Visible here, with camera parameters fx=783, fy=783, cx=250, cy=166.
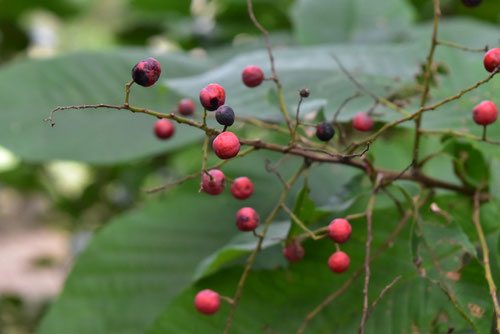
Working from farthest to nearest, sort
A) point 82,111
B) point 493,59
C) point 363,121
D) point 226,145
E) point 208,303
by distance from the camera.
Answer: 1. point 82,111
2. point 363,121
3. point 208,303
4. point 493,59
5. point 226,145

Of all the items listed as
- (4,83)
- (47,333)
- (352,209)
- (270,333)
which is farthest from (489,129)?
(4,83)

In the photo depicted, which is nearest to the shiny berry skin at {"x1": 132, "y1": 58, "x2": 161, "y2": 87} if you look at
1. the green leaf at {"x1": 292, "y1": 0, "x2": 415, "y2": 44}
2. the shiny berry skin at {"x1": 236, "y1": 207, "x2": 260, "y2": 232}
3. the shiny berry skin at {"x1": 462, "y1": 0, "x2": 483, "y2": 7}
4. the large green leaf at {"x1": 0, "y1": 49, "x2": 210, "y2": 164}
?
the shiny berry skin at {"x1": 236, "y1": 207, "x2": 260, "y2": 232}

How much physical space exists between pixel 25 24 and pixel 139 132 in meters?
1.23

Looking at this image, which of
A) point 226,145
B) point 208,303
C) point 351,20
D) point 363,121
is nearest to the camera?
point 226,145

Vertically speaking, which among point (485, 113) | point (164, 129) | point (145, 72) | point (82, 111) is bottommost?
point (82, 111)

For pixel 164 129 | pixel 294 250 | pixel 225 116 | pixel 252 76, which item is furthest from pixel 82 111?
pixel 225 116

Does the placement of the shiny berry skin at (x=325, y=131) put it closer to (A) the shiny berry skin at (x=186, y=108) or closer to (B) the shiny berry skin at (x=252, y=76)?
(B) the shiny berry skin at (x=252, y=76)

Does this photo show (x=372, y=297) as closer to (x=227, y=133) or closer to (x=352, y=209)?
(x=352, y=209)

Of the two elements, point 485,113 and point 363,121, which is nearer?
point 485,113

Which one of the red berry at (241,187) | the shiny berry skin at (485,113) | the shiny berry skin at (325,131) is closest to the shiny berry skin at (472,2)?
the shiny berry skin at (485,113)

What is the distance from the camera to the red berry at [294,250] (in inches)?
37.8

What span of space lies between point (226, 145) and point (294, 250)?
0.87 feet

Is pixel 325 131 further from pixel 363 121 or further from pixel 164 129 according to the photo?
pixel 164 129

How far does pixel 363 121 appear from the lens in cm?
106
